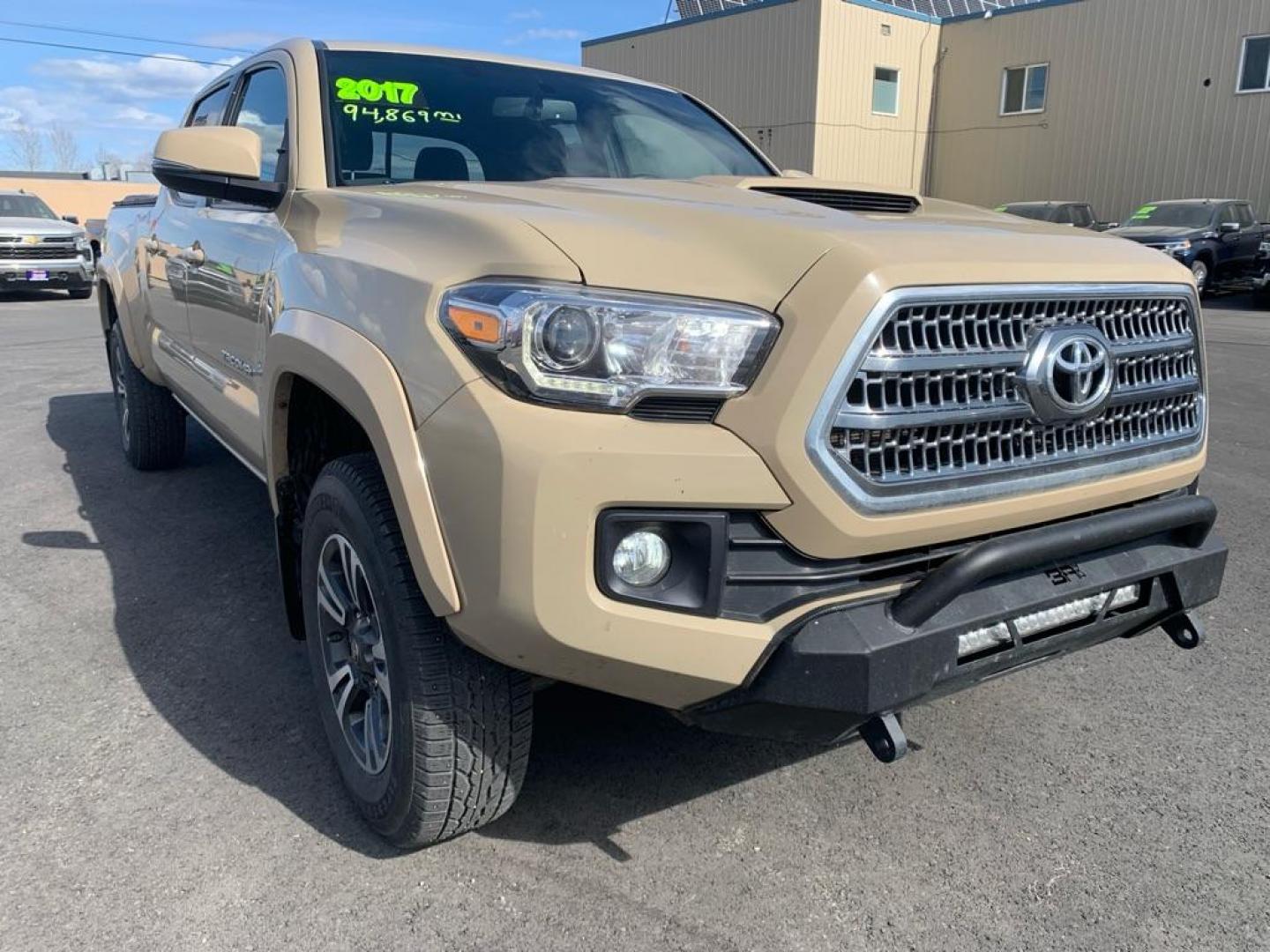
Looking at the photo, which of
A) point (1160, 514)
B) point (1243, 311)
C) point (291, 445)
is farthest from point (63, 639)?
point (1243, 311)

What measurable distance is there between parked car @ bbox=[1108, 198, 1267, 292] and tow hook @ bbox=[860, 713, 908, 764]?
53.9 ft

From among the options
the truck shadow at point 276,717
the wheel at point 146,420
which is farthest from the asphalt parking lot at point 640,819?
the wheel at point 146,420

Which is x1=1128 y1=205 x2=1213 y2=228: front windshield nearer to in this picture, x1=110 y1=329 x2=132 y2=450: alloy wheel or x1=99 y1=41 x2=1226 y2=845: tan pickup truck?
x1=110 y1=329 x2=132 y2=450: alloy wheel

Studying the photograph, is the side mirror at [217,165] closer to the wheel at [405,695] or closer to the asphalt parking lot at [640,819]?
the wheel at [405,695]

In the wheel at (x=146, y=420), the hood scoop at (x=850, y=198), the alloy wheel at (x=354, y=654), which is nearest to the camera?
the alloy wheel at (x=354, y=654)

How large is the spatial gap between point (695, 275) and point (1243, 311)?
676 inches

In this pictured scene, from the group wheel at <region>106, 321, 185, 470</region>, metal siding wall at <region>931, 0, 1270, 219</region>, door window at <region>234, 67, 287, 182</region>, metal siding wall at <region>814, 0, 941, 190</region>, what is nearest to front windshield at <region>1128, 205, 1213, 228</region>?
metal siding wall at <region>931, 0, 1270, 219</region>

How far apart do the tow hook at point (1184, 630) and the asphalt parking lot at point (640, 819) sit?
395mm

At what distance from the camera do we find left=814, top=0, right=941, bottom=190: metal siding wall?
23.8 meters

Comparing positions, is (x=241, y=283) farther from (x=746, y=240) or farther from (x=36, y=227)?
(x=36, y=227)

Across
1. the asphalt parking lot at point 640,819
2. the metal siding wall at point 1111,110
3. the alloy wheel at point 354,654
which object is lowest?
the asphalt parking lot at point 640,819

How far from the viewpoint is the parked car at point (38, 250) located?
16.6 m

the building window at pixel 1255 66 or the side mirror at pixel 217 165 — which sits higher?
the building window at pixel 1255 66

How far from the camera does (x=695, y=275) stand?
1.88 meters
